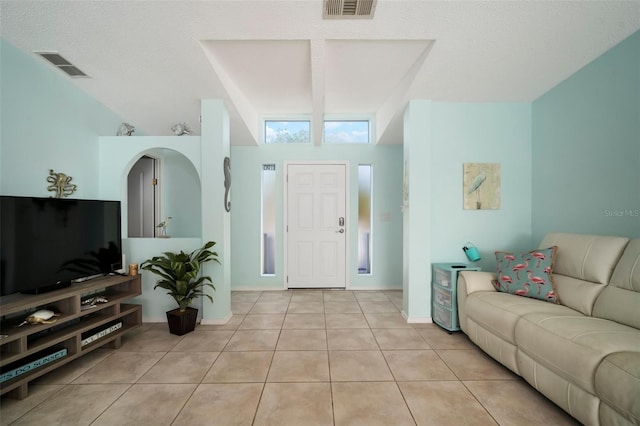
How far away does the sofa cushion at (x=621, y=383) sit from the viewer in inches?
45.3

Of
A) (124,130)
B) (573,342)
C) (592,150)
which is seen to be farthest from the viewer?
(124,130)

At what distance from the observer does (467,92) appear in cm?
274

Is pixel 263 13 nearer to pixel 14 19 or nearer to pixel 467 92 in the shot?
pixel 14 19

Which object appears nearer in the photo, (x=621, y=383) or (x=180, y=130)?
(x=621, y=383)

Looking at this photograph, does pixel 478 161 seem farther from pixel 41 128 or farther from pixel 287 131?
pixel 41 128

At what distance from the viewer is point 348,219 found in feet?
13.6

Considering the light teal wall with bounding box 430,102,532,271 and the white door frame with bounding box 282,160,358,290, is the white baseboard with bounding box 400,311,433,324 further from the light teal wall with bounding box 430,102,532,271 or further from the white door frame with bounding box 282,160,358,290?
the white door frame with bounding box 282,160,358,290

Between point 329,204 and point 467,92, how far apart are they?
233 centimetres

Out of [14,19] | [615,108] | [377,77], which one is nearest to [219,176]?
[14,19]

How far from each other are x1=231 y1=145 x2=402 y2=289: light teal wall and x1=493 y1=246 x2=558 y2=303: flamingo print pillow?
1.88m

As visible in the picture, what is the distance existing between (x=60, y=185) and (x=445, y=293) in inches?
151

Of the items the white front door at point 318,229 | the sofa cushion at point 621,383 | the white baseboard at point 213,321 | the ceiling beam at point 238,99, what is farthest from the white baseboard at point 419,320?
the ceiling beam at point 238,99

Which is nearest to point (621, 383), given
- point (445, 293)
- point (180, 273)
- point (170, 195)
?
point (445, 293)

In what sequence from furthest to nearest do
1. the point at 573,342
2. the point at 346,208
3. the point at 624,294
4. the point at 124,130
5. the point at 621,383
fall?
the point at 346,208
the point at 124,130
the point at 624,294
the point at 573,342
the point at 621,383
